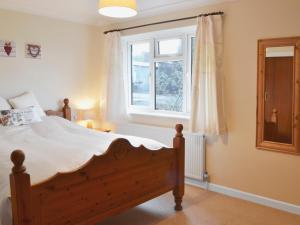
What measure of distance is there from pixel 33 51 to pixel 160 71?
69.0 inches

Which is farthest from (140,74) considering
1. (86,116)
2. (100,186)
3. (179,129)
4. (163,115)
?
(100,186)

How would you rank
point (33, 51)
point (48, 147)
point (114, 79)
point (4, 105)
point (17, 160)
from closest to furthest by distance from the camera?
point (17, 160) < point (48, 147) < point (4, 105) < point (33, 51) < point (114, 79)

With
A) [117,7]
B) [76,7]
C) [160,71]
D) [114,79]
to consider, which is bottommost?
[114,79]

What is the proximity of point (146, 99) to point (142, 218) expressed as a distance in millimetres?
2061

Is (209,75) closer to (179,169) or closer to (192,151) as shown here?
(192,151)

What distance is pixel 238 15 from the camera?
10.5 feet

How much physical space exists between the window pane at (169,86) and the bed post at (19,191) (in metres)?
2.62

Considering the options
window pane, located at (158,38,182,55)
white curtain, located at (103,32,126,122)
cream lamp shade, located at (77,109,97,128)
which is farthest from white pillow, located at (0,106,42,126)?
window pane, located at (158,38,182,55)

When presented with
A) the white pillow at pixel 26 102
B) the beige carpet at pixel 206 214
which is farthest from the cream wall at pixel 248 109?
the white pillow at pixel 26 102

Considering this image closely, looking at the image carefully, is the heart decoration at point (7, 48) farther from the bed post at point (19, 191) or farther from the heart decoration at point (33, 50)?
the bed post at point (19, 191)

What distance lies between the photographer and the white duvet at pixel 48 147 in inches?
80.0

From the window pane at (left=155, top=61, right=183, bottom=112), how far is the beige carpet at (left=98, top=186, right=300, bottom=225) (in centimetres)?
137

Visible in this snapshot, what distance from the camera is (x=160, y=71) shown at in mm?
4289

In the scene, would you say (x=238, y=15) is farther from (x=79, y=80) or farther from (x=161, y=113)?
(x=79, y=80)
